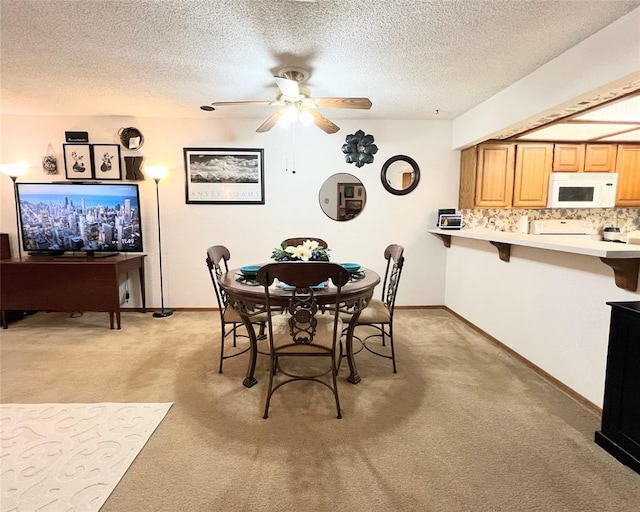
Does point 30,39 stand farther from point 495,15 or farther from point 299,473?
point 299,473

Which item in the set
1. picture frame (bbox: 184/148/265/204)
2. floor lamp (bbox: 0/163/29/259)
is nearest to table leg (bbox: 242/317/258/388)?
picture frame (bbox: 184/148/265/204)

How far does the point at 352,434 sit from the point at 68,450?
1517 mm

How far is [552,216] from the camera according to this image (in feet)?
13.9

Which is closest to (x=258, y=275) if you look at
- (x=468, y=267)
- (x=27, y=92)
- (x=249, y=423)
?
(x=249, y=423)

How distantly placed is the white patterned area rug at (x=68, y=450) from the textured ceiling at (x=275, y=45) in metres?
2.36

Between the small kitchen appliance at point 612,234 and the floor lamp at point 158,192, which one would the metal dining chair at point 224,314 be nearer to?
the floor lamp at point 158,192

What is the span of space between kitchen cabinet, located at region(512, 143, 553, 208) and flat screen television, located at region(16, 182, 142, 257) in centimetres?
445

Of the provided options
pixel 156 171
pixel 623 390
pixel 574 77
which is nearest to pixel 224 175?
pixel 156 171

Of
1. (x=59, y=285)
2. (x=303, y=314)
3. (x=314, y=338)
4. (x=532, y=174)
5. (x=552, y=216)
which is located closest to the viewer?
(x=303, y=314)

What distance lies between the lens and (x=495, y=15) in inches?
72.3

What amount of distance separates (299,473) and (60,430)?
56.4 inches

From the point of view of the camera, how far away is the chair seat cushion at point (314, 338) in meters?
2.03

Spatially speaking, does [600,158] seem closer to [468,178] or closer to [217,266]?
[468,178]

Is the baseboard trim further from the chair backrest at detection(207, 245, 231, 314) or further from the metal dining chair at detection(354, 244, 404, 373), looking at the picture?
the chair backrest at detection(207, 245, 231, 314)
